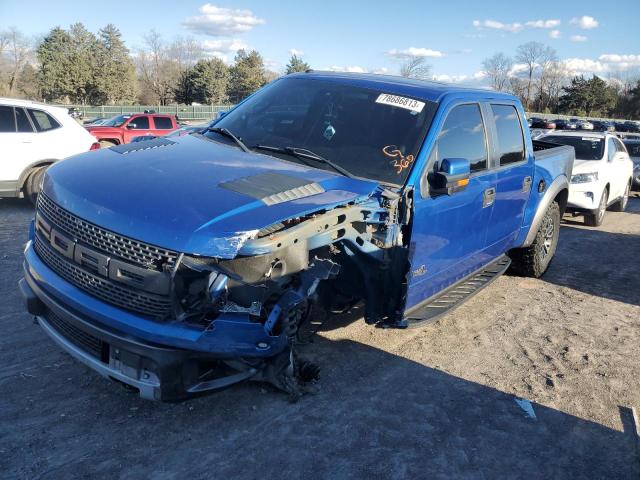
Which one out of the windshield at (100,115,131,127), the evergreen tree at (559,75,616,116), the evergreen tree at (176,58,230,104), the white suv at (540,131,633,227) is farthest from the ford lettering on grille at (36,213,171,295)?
the evergreen tree at (559,75,616,116)

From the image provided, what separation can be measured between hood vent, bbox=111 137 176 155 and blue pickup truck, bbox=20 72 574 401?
24 mm

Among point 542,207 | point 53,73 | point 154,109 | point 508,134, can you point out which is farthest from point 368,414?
point 53,73

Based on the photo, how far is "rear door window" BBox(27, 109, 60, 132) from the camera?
28.7ft

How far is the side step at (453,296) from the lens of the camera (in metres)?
3.93

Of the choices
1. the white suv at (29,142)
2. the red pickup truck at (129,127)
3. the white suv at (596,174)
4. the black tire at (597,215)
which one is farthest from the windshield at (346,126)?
the red pickup truck at (129,127)

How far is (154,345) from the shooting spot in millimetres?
2688

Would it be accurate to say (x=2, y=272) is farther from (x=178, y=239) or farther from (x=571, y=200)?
(x=571, y=200)

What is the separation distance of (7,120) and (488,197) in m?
7.66

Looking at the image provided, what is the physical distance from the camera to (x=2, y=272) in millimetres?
5422

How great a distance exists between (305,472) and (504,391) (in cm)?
174

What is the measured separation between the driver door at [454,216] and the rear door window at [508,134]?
341 mm

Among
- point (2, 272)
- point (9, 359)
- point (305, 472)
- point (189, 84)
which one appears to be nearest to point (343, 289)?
point (305, 472)

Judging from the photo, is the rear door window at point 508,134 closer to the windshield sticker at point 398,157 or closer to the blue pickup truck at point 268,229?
the blue pickup truck at point 268,229

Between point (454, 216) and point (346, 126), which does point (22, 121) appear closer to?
point (346, 126)
